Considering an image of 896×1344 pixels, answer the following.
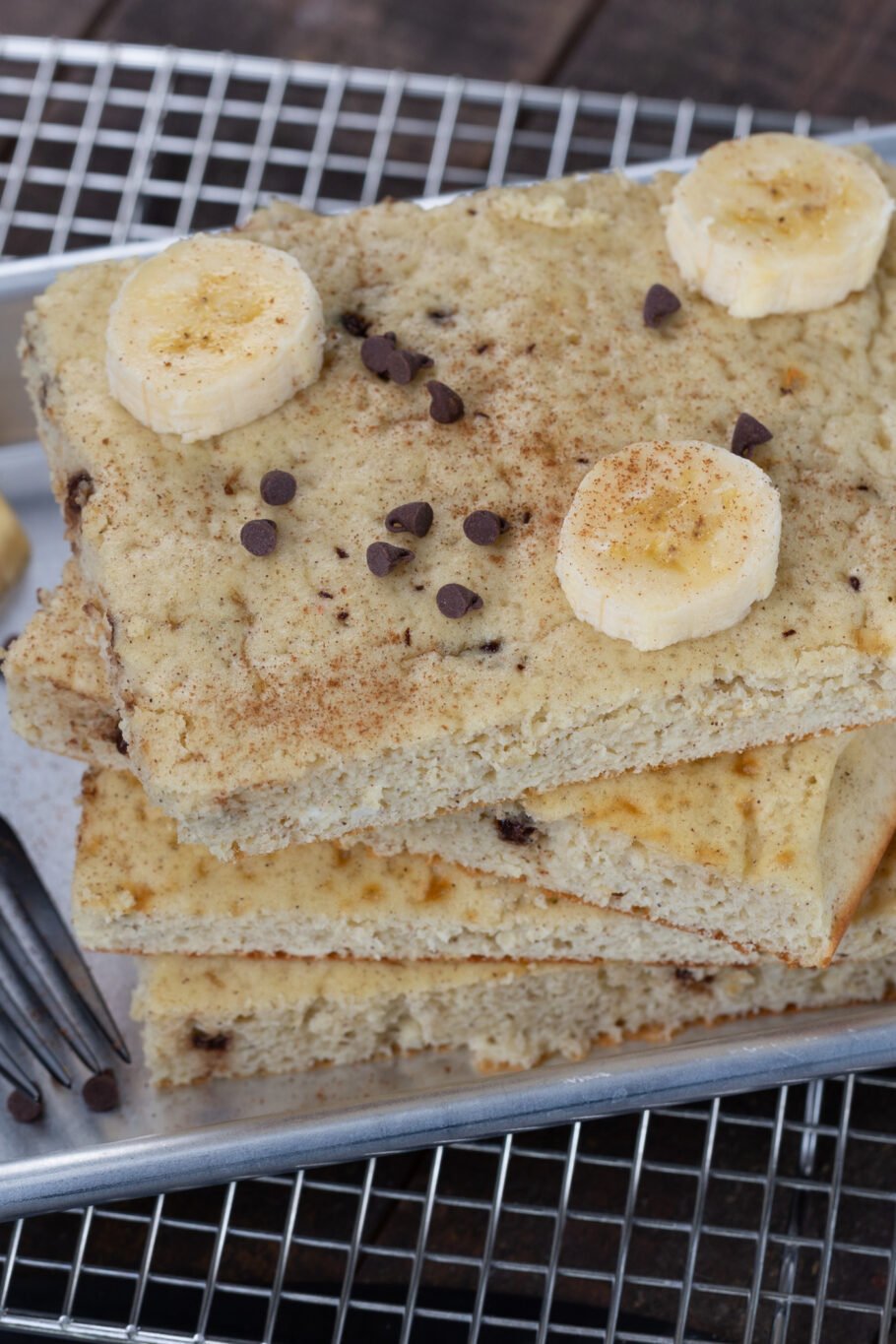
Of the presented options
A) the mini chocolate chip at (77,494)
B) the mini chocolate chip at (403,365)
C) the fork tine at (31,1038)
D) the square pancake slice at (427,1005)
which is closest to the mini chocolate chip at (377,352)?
the mini chocolate chip at (403,365)

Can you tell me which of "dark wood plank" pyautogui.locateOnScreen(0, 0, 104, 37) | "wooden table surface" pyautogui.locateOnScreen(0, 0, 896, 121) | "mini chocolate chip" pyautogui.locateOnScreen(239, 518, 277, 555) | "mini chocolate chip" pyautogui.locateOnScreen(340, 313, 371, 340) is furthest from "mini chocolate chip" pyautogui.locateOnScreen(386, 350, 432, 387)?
"dark wood plank" pyautogui.locateOnScreen(0, 0, 104, 37)

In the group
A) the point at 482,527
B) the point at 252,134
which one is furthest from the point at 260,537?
the point at 252,134

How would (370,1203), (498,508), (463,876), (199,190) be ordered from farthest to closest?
(199,190)
(370,1203)
(463,876)
(498,508)

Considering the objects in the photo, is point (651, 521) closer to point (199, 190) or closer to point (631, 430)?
point (631, 430)

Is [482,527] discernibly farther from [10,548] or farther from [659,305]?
[10,548]


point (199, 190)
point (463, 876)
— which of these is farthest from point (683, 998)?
point (199, 190)

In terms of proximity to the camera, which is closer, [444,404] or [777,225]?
[444,404]

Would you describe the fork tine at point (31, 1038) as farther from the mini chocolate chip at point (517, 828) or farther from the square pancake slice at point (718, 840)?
the mini chocolate chip at point (517, 828)
